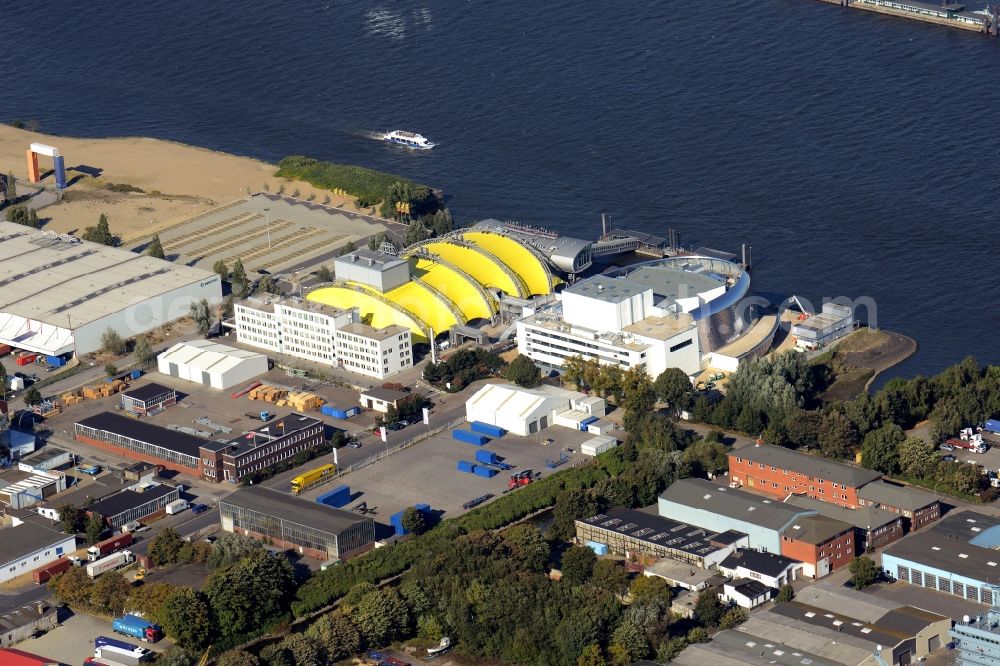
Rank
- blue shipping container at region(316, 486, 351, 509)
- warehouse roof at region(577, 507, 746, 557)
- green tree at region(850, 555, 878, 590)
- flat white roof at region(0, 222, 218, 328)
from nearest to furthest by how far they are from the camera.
Result: green tree at region(850, 555, 878, 590)
warehouse roof at region(577, 507, 746, 557)
blue shipping container at region(316, 486, 351, 509)
flat white roof at region(0, 222, 218, 328)

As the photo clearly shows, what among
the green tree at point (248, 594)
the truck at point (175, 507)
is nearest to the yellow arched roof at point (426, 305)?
the truck at point (175, 507)

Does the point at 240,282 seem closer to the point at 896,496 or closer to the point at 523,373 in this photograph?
the point at 523,373

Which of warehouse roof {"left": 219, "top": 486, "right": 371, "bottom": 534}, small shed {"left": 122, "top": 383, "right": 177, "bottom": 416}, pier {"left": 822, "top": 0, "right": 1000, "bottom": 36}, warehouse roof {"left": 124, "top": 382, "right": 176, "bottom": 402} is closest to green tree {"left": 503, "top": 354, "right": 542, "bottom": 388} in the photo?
warehouse roof {"left": 219, "top": 486, "right": 371, "bottom": 534}

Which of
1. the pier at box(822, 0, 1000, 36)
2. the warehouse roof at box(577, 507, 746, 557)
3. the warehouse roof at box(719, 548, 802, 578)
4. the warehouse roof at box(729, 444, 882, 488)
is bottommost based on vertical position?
the warehouse roof at box(719, 548, 802, 578)

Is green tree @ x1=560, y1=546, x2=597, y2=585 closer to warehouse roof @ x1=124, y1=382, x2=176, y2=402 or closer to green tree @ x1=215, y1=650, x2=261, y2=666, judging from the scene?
green tree @ x1=215, y1=650, x2=261, y2=666

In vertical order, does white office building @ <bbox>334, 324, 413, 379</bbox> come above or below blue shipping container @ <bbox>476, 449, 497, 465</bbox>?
above

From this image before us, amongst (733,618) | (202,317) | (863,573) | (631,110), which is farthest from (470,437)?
(631,110)
